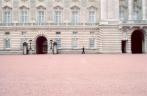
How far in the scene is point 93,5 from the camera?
197 feet

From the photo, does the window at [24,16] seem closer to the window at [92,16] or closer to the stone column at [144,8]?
the window at [92,16]

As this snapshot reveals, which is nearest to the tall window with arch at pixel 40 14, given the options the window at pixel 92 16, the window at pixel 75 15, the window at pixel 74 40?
the window at pixel 75 15

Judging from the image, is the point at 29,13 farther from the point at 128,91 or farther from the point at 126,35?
the point at 128,91

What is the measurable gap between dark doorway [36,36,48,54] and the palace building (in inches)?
26.5

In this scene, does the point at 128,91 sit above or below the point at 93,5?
below

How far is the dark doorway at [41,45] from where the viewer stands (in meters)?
60.7

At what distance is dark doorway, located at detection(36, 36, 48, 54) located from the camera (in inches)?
2391

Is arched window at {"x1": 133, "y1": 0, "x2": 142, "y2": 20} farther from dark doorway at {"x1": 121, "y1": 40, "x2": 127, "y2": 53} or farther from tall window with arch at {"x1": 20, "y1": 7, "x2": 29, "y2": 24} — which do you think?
tall window with arch at {"x1": 20, "y1": 7, "x2": 29, "y2": 24}

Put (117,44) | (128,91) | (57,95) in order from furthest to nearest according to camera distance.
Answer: (117,44)
(128,91)
(57,95)

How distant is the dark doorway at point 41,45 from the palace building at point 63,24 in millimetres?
672

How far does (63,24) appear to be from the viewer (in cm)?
5931

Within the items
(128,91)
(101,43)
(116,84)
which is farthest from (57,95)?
(101,43)

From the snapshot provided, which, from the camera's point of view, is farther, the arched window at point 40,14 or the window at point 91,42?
the arched window at point 40,14

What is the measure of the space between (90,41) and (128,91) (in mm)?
46653
